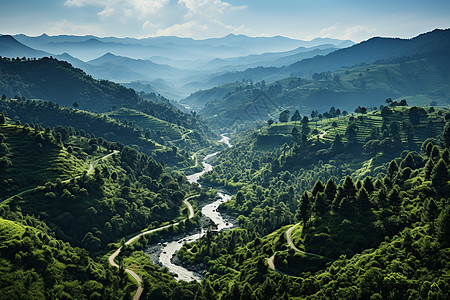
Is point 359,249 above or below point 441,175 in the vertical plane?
below

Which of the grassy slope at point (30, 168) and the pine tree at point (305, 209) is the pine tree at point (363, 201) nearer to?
the pine tree at point (305, 209)

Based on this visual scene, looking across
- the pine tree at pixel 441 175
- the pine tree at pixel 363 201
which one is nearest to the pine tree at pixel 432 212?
the pine tree at pixel 441 175

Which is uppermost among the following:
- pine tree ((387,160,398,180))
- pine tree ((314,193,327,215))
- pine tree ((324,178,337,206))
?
pine tree ((387,160,398,180))

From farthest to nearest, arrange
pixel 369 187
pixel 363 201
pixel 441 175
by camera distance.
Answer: pixel 369 187, pixel 363 201, pixel 441 175

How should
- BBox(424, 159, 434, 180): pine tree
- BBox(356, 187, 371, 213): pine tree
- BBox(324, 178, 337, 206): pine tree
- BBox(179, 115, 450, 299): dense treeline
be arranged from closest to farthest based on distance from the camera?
BBox(179, 115, 450, 299): dense treeline < BBox(356, 187, 371, 213): pine tree < BBox(424, 159, 434, 180): pine tree < BBox(324, 178, 337, 206): pine tree

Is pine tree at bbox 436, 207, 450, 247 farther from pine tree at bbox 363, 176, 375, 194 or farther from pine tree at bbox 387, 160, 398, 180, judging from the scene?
pine tree at bbox 387, 160, 398, 180

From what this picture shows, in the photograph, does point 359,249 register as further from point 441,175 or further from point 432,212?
point 441,175

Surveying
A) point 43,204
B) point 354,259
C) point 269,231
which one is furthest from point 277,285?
point 43,204

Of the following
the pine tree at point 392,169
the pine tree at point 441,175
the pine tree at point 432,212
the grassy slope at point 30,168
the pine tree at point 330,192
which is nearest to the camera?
the pine tree at point 432,212

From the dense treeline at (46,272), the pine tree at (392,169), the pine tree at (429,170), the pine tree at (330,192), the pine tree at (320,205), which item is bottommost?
the dense treeline at (46,272)

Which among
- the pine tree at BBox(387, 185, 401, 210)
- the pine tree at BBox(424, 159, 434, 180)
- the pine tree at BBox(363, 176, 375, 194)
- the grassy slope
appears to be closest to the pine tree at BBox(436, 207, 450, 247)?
the pine tree at BBox(387, 185, 401, 210)

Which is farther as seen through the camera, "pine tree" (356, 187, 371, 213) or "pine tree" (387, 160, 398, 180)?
"pine tree" (387, 160, 398, 180)

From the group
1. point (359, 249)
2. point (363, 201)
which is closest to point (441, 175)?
point (363, 201)
